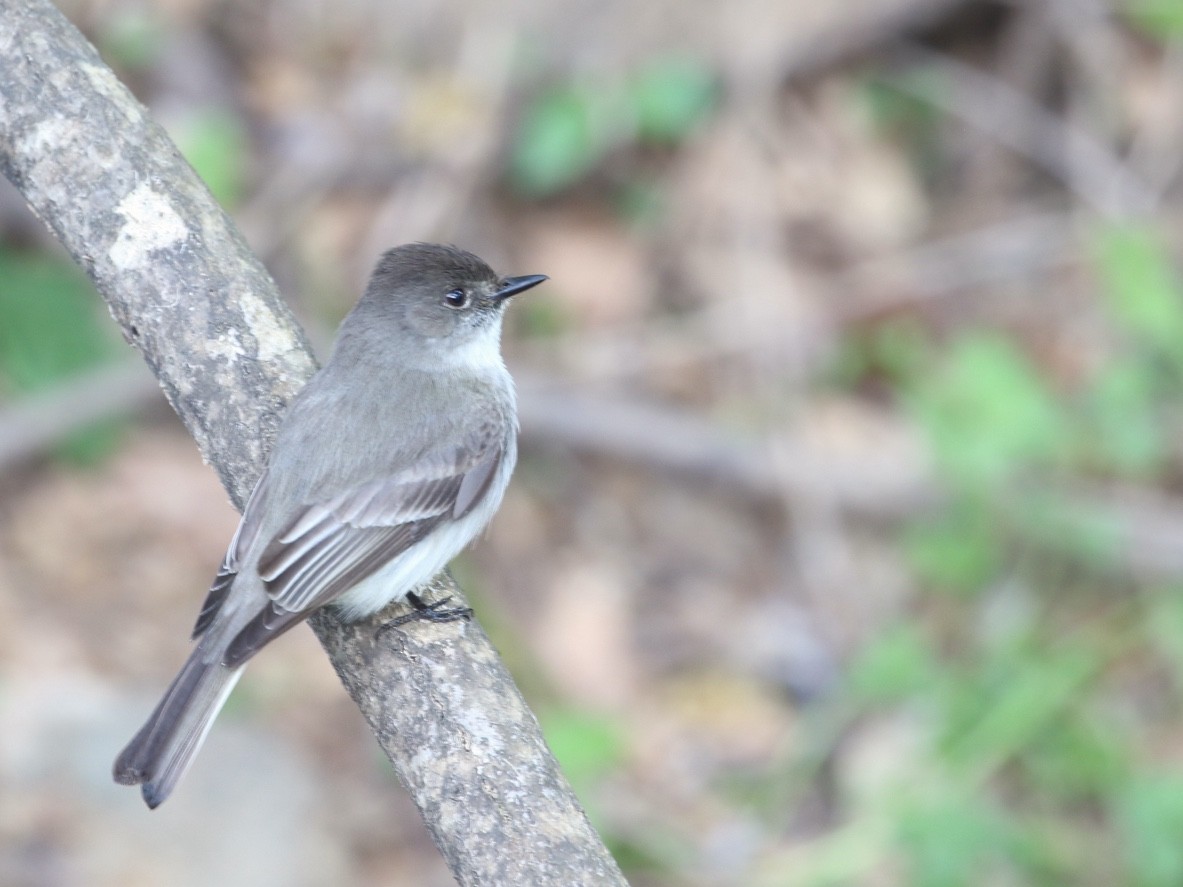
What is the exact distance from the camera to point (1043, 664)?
6449 millimetres

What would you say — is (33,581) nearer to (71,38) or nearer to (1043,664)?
(71,38)

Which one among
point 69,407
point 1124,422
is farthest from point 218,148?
point 1124,422

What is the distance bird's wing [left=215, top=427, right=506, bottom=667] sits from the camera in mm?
3588

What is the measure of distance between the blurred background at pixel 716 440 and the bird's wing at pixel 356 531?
1.47 meters

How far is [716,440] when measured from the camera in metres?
7.67

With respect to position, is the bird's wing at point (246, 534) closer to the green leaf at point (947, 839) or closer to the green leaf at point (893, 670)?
the green leaf at point (947, 839)

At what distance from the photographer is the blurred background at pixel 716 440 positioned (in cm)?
599

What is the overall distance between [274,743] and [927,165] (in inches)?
209

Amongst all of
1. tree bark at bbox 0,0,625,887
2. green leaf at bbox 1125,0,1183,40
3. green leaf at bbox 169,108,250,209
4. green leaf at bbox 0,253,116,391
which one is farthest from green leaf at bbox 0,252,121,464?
green leaf at bbox 1125,0,1183,40

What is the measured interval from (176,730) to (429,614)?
0.60 meters

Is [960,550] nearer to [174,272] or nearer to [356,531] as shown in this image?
[356,531]

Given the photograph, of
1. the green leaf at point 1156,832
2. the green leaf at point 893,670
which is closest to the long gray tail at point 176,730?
the green leaf at point 893,670

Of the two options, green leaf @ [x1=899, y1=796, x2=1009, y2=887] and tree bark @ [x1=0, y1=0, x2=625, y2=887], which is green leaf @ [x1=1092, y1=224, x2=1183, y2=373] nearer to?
green leaf @ [x1=899, y1=796, x2=1009, y2=887]

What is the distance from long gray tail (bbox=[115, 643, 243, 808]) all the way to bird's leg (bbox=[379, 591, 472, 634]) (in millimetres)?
381
